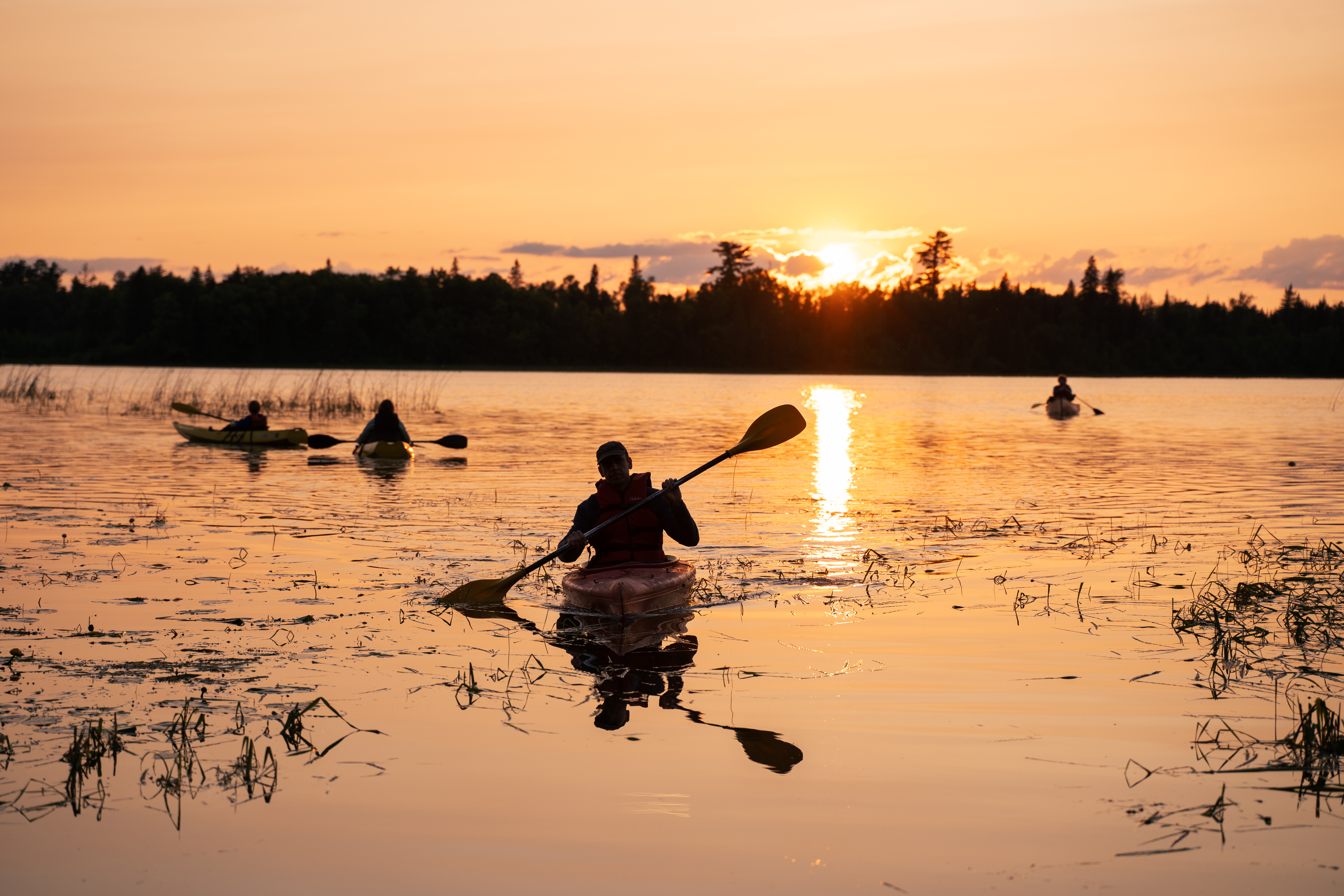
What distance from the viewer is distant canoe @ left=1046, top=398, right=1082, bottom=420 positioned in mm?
37625

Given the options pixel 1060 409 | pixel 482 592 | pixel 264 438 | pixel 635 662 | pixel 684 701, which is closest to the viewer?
pixel 684 701

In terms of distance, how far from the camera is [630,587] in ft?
27.6

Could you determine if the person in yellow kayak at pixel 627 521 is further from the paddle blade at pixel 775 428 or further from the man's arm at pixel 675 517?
the paddle blade at pixel 775 428

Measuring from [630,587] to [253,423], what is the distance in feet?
56.5

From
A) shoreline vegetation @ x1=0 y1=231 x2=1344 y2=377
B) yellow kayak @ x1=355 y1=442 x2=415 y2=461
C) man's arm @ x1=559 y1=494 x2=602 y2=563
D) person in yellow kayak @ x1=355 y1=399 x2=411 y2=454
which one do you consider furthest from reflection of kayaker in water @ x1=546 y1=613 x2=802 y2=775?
shoreline vegetation @ x1=0 y1=231 x2=1344 y2=377

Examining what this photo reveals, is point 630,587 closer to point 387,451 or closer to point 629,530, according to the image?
point 629,530

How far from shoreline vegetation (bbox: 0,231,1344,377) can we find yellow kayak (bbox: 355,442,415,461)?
83.2 m

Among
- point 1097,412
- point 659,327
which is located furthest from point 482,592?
point 659,327

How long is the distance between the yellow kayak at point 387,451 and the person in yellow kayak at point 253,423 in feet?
12.2

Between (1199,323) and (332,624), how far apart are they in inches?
5636

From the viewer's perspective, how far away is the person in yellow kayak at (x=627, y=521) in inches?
357

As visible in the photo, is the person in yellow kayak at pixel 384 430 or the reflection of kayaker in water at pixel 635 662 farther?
the person in yellow kayak at pixel 384 430

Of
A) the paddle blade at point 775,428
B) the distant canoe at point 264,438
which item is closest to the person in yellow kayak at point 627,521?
the paddle blade at point 775,428

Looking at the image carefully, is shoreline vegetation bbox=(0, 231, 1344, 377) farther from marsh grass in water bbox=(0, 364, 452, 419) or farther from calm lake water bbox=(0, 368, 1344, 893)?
calm lake water bbox=(0, 368, 1344, 893)
